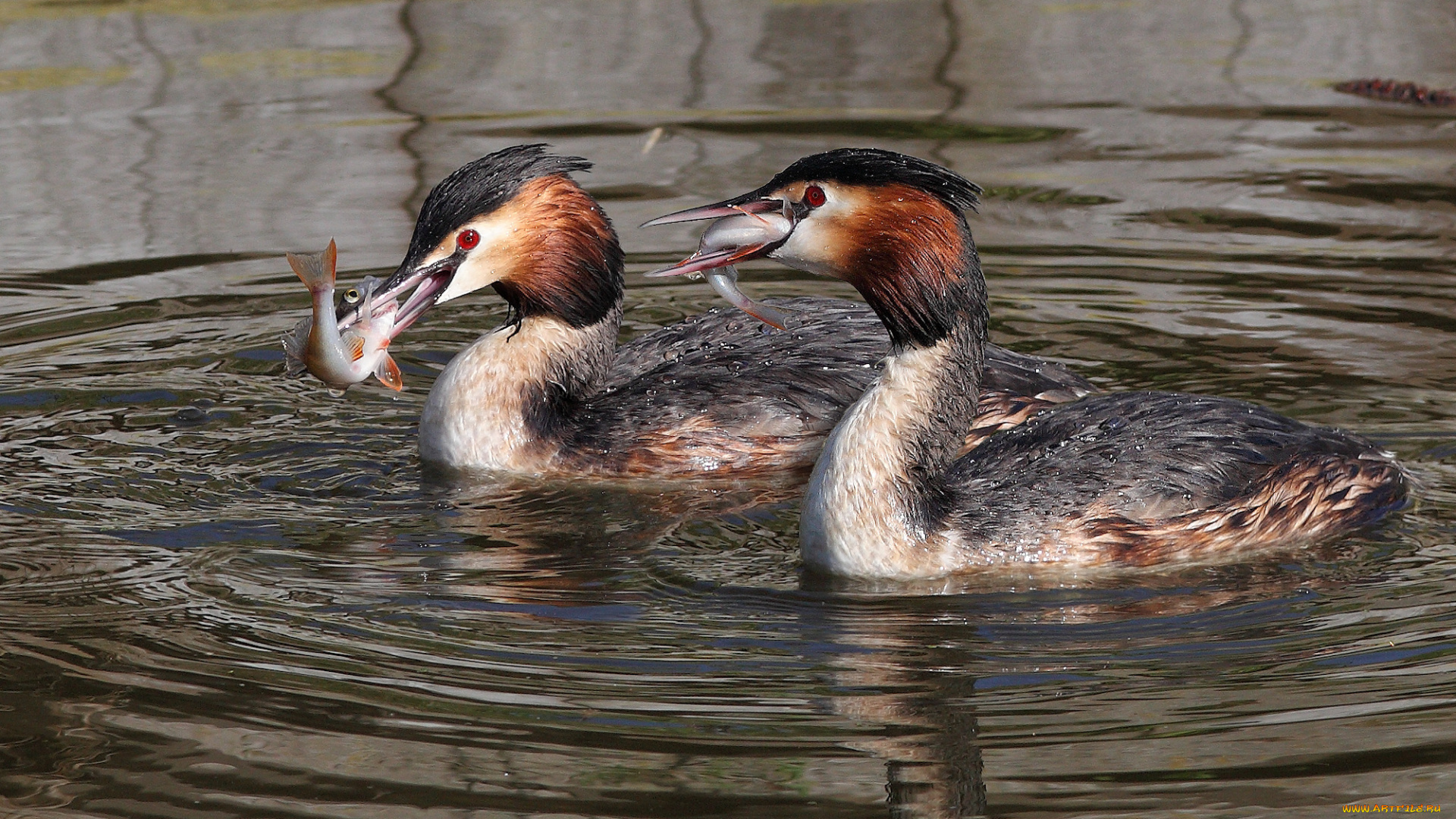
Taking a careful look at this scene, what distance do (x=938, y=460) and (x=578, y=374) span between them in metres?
2.03

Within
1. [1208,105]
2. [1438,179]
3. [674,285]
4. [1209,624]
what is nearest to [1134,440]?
[1209,624]

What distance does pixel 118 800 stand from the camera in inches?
186

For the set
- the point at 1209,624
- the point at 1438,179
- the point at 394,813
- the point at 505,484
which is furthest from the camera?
the point at 1438,179

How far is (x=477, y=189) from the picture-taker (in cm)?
738

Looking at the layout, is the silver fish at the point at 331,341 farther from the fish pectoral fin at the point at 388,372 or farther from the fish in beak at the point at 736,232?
the fish in beak at the point at 736,232

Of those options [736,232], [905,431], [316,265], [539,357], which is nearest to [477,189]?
[539,357]

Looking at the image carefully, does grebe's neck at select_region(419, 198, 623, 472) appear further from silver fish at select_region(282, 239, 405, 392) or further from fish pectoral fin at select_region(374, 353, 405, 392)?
fish pectoral fin at select_region(374, 353, 405, 392)

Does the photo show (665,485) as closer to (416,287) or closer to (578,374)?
(578,374)

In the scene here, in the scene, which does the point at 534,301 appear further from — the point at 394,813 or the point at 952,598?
the point at 394,813

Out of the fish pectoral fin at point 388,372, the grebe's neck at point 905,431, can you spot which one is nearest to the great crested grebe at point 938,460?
the grebe's neck at point 905,431

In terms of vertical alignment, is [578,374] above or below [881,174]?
below

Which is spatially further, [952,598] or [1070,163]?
[1070,163]

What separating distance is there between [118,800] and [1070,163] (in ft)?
26.2

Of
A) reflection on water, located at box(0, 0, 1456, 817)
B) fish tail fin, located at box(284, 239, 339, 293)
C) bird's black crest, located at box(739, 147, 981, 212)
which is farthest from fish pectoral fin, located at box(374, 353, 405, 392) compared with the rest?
bird's black crest, located at box(739, 147, 981, 212)
